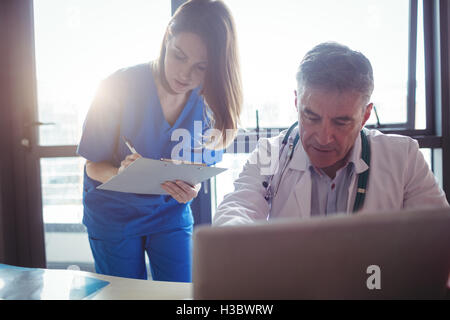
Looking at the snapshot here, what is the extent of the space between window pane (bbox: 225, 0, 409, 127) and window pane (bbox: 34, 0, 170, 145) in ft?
2.09

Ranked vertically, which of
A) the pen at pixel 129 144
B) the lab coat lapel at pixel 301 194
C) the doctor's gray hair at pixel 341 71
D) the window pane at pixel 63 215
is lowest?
the window pane at pixel 63 215

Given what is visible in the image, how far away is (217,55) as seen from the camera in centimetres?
120

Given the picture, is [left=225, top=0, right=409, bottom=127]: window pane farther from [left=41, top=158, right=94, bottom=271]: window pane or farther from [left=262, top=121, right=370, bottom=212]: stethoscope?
[left=41, top=158, right=94, bottom=271]: window pane

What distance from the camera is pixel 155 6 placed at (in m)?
2.02

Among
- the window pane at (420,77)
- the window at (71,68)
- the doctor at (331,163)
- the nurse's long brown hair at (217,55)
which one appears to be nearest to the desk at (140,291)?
the doctor at (331,163)

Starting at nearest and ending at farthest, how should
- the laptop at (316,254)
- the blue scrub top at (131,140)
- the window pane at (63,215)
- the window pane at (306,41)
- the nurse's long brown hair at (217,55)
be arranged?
the laptop at (316,254) < the nurse's long brown hair at (217,55) < the blue scrub top at (131,140) < the window pane at (306,41) < the window pane at (63,215)

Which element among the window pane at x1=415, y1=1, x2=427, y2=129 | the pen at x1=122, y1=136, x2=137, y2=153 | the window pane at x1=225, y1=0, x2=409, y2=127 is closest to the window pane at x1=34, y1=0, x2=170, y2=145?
the window pane at x1=225, y1=0, x2=409, y2=127

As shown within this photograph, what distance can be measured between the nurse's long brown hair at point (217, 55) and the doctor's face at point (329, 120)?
0.33m

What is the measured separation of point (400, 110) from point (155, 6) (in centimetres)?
161

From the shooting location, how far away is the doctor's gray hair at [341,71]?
3.16ft

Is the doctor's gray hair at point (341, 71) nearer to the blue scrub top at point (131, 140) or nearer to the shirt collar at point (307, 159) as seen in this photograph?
the shirt collar at point (307, 159)

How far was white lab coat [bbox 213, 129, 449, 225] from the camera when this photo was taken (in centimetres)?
107
